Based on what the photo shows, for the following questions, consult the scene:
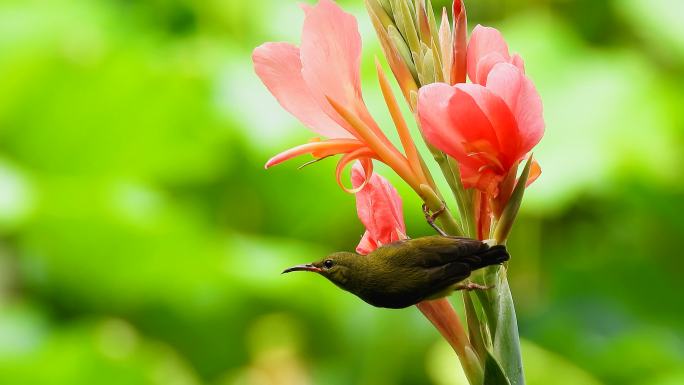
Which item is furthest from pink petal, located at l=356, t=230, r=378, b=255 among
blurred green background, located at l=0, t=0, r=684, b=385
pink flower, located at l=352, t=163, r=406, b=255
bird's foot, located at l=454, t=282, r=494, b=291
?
blurred green background, located at l=0, t=0, r=684, b=385

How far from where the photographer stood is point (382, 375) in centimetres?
224

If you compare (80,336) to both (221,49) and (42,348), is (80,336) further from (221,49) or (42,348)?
(221,49)

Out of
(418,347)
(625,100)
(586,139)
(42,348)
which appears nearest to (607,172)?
(586,139)

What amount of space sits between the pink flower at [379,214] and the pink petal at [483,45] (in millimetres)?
103

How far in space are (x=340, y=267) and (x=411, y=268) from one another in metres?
0.05

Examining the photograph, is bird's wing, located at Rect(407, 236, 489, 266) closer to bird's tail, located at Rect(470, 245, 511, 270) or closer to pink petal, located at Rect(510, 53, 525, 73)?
bird's tail, located at Rect(470, 245, 511, 270)

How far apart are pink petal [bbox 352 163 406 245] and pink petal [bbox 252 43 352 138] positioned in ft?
0.20

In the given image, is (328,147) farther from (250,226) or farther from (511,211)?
(250,226)

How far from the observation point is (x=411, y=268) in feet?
1.98

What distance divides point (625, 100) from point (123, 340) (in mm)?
1537

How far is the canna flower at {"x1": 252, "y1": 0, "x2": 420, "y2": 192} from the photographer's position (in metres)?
0.64

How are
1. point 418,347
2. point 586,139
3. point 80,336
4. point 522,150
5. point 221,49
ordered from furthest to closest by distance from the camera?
1. point 221,49
2. point 586,139
3. point 418,347
4. point 80,336
5. point 522,150

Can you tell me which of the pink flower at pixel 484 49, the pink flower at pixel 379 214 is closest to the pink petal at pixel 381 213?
the pink flower at pixel 379 214

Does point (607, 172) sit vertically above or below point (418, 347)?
above
